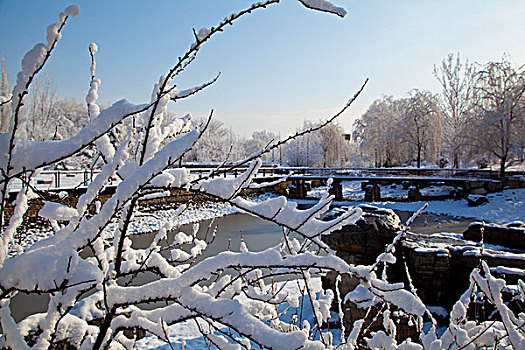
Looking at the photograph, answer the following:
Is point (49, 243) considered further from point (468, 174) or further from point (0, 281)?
point (468, 174)

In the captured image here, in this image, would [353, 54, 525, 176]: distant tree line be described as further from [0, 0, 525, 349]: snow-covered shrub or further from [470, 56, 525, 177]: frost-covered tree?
[0, 0, 525, 349]: snow-covered shrub

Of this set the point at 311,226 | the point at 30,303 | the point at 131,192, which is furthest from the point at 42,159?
the point at 30,303

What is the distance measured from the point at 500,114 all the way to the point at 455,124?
10.5 meters

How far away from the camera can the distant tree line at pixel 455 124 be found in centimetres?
2127

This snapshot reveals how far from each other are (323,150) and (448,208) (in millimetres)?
20816

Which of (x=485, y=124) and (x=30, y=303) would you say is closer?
(x=30, y=303)

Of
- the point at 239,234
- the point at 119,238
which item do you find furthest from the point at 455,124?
the point at 119,238

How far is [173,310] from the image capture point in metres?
1.00

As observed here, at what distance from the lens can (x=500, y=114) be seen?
21.3m

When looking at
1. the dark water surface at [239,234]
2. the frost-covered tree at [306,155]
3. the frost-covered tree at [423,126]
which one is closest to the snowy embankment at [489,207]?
the dark water surface at [239,234]

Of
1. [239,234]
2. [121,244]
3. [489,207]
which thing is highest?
[121,244]

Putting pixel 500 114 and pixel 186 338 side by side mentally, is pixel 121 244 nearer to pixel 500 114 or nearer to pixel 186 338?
pixel 186 338

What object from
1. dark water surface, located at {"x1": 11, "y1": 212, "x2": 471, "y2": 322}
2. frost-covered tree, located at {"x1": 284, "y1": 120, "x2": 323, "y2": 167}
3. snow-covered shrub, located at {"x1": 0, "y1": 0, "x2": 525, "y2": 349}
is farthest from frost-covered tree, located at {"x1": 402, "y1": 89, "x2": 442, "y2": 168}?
snow-covered shrub, located at {"x1": 0, "y1": 0, "x2": 525, "y2": 349}

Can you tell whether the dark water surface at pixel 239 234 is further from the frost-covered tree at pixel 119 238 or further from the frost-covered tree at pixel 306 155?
the frost-covered tree at pixel 306 155
